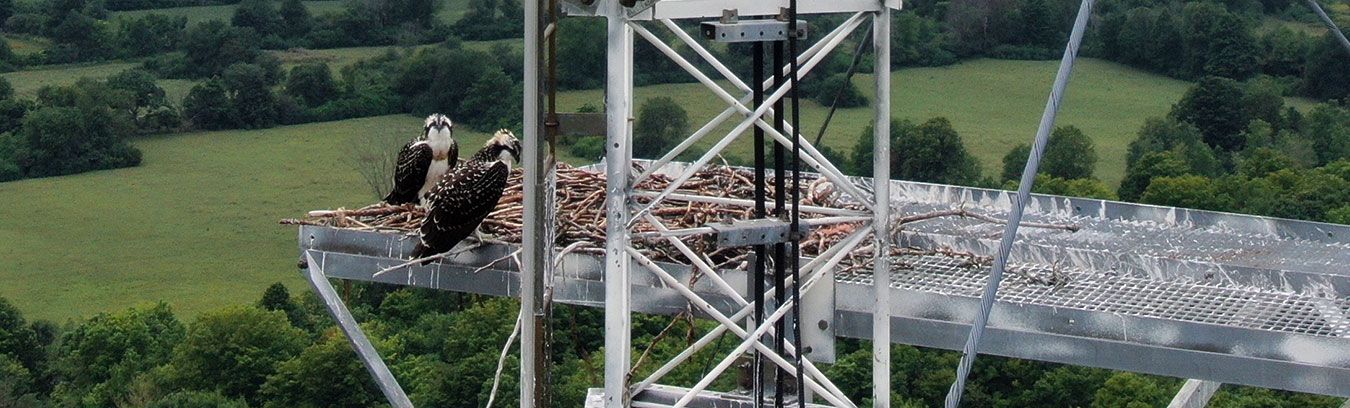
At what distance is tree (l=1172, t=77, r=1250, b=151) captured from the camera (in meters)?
59.2

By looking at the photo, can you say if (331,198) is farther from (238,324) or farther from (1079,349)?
(1079,349)

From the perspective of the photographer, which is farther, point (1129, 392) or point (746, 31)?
point (1129, 392)

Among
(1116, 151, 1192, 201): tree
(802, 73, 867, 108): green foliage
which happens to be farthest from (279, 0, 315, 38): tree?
(1116, 151, 1192, 201): tree

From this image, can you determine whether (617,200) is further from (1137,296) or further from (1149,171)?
(1149,171)

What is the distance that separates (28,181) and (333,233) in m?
58.6

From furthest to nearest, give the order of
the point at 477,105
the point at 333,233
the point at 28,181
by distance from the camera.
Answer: the point at 28,181
the point at 477,105
the point at 333,233

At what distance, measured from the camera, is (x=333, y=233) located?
36.5ft

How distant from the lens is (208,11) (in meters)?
79.9

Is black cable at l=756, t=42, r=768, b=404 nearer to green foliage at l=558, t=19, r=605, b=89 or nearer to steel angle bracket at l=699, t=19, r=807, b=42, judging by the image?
steel angle bracket at l=699, t=19, r=807, b=42

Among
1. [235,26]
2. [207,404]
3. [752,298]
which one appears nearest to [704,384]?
[752,298]

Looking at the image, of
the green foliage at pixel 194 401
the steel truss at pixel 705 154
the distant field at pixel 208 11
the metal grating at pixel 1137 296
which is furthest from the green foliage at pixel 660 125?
the steel truss at pixel 705 154

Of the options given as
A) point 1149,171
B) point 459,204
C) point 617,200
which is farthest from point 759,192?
point 1149,171

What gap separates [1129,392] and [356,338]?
28.7 metres

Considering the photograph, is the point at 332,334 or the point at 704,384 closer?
the point at 704,384
